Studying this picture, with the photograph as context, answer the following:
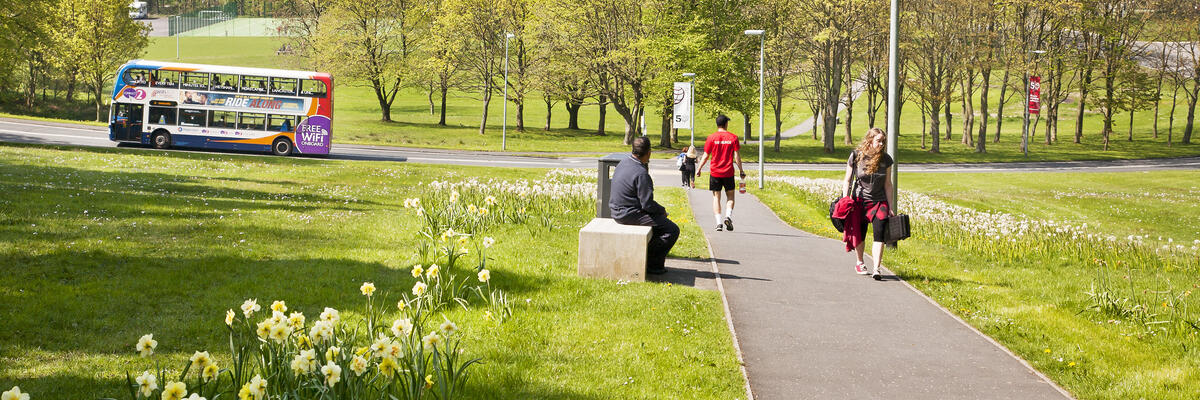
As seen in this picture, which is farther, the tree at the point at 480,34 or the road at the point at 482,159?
the tree at the point at 480,34

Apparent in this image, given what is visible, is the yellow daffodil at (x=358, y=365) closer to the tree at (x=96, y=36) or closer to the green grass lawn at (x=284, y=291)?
the green grass lawn at (x=284, y=291)

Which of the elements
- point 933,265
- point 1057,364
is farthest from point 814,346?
point 933,265

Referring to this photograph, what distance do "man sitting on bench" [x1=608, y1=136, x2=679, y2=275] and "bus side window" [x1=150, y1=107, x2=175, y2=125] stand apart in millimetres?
28857

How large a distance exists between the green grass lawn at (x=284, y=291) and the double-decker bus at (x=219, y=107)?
17.4 meters

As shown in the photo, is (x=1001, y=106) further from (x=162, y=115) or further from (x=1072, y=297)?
(x=1072, y=297)

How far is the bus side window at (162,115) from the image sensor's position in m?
34.7

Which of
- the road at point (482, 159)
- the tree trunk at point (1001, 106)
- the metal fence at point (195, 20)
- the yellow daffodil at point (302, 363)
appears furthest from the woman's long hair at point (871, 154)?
the metal fence at point (195, 20)

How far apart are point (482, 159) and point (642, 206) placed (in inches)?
1132

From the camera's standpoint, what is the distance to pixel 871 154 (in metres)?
10.6

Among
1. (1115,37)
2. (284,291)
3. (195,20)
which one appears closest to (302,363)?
(284,291)

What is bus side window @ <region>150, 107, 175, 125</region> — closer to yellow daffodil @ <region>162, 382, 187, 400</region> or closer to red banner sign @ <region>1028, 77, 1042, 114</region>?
yellow daffodil @ <region>162, 382, 187, 400</region>

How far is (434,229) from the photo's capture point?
1144 centimetres

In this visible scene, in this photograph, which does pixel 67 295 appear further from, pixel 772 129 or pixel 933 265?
pixel 772 129

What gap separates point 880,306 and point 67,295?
7.44m
